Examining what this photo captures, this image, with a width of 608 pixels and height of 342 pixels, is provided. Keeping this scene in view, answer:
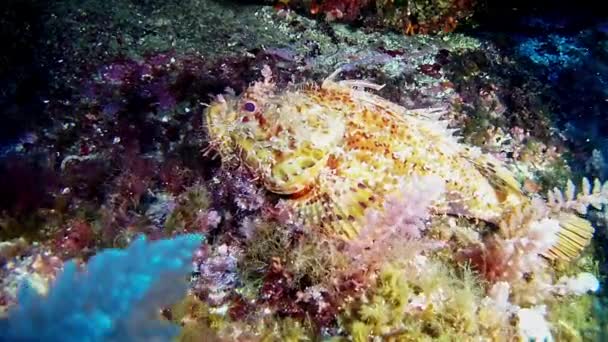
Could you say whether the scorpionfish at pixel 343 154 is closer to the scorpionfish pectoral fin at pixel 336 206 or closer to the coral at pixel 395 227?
the scorpionfish pectoral fin at pixel 336 206

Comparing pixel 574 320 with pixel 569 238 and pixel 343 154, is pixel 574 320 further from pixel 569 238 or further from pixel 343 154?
pixel 343 154

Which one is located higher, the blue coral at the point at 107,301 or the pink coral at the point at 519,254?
the blue coral at the point at 107,301

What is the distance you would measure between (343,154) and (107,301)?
185 centimetres

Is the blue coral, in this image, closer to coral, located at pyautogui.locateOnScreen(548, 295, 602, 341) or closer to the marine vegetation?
coral, located at pyautogui.locateOnScreen(548, 295, 602, 341)

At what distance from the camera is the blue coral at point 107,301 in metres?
2.09

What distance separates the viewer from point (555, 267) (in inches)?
148

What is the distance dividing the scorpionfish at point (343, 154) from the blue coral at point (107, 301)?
118cm

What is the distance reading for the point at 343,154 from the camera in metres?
3.42

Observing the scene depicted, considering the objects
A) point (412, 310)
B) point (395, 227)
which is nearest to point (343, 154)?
point (395, 227)

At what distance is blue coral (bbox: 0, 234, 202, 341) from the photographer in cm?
209

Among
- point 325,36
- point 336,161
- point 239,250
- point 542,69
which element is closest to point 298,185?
point 336,161

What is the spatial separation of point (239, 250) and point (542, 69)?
13.1 feet

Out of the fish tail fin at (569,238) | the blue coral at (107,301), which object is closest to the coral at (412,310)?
the fish tail fin at (569,238)

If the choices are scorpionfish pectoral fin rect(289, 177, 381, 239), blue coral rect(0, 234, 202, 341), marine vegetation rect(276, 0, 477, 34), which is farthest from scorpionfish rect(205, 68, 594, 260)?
marine vegetation rect(276, 0, 477, 34)
